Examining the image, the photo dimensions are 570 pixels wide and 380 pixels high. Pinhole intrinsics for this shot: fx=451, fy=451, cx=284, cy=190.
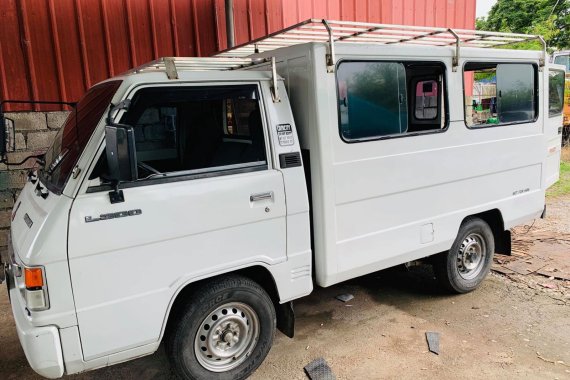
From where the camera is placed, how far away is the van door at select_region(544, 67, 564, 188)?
6.38 meters

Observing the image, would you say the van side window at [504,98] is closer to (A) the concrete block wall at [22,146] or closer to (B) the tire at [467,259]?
(B) the tire at [467,259]

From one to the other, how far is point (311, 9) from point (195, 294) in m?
5.85

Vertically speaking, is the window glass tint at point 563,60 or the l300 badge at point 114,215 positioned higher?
the window glass tint at point 563,60

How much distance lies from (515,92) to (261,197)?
314 cm

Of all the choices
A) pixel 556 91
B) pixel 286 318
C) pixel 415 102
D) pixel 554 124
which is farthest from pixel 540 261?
pixel 286 318

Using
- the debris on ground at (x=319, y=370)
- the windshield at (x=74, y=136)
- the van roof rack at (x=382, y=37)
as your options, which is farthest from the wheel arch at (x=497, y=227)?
the windshield at (x=74, y=136)

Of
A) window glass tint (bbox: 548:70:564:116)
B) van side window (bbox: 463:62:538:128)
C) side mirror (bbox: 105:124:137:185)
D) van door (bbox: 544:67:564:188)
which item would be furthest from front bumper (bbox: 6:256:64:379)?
window glass tint (bbox: 548:70:564:116)

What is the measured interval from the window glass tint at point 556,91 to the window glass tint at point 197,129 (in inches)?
219

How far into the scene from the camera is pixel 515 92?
4621 millimetres

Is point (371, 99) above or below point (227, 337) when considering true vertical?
above

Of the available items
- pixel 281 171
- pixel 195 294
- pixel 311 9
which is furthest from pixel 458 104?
pixel 311 9

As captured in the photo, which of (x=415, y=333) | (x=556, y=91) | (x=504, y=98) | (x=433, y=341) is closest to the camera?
(x=433, y=341)

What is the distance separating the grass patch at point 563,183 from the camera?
8.98 m

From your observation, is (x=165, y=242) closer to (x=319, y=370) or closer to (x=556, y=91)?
(x=319, y=370)
